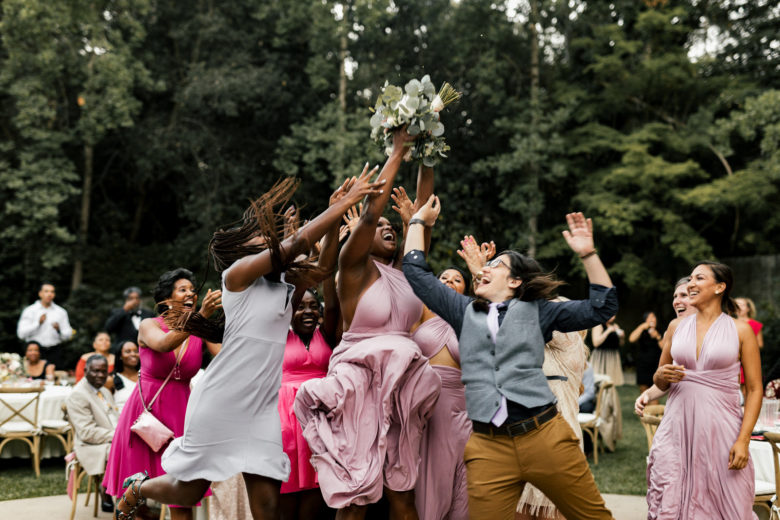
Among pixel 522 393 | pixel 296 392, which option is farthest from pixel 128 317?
pixel 522 393

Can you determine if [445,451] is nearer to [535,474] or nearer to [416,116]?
[535,474]

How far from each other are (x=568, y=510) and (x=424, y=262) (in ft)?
4.54

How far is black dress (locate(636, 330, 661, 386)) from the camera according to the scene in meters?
11.8

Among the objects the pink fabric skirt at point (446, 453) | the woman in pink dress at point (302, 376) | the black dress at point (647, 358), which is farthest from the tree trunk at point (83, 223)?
the pink fabric skirt at point (446, 453)

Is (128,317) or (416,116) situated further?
(128,317)

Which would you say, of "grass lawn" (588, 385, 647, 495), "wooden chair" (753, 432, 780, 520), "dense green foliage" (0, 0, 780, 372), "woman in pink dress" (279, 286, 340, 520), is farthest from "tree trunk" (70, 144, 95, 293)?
"wooden chair" (753, 432, 780, 520)

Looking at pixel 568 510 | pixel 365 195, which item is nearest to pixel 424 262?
pixel 365 195

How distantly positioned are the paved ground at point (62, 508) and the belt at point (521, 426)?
3.37 metres

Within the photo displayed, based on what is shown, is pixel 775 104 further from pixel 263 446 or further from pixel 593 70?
pixel 263 446

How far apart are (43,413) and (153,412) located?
4644mm

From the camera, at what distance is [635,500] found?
24.3ft

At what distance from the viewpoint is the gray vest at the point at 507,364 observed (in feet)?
12.3

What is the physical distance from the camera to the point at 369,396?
426 cm

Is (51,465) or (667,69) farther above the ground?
(667,69)
